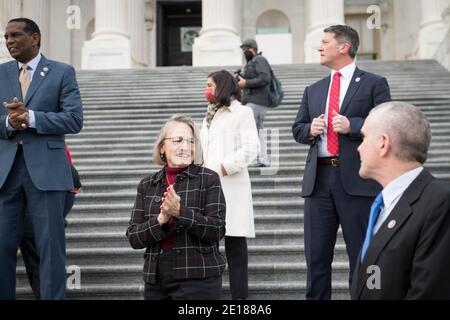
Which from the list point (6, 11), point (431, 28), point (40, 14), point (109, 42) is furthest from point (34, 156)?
point (40, 14)

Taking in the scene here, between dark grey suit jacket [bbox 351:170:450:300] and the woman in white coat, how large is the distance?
2.09 metres

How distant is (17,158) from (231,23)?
1455cm

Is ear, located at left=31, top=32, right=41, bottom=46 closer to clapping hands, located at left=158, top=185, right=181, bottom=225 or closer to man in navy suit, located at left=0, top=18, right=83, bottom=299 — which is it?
man in navy suit, located at left=0, top=18, right=83, bottom=299

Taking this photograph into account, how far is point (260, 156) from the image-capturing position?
7.82 metres

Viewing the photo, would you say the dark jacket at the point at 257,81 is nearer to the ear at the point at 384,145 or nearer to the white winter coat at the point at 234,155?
the white winter coat at the point at 234,155

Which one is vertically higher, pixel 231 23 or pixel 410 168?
pixel 231 23

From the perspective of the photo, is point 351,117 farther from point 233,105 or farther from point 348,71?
point 233,105

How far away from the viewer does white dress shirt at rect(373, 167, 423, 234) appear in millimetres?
2381

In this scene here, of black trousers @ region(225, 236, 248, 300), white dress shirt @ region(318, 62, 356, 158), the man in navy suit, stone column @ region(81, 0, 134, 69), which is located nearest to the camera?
the man in navy suit

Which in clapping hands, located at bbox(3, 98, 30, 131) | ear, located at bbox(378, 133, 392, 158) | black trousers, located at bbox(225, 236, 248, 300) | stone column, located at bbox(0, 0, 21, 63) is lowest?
black trousers, located at bbox(225, 236, 248, 300)

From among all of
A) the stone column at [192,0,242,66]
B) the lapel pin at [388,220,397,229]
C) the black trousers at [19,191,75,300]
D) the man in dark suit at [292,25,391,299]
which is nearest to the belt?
the man in dark suit at [292,25,391,299]
